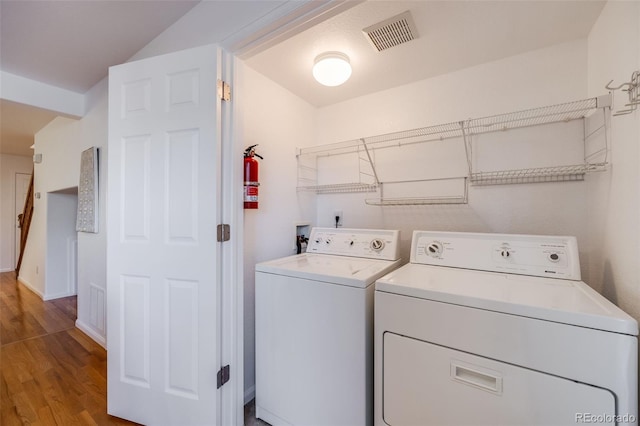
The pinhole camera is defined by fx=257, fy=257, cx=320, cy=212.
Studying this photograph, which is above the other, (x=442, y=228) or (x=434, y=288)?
(x=442, y=228)

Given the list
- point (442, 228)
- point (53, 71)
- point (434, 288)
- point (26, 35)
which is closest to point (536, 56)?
point (442, 228)

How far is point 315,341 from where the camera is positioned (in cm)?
129

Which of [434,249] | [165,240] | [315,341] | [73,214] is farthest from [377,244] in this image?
[73,214]

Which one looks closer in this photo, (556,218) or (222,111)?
(222,111)

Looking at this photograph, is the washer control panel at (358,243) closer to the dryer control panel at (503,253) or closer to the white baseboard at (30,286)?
the dryer control panel at (503,253)

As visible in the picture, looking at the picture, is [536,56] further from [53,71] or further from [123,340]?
[53,71]

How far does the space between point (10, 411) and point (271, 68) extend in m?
2.69

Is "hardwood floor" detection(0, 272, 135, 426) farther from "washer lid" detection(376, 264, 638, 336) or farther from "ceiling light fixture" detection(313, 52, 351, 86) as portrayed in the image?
"ceiling light fixture" detection(313, 52, 351, 86)

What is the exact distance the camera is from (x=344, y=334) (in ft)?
3.97

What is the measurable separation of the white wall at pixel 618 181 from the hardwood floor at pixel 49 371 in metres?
2.59

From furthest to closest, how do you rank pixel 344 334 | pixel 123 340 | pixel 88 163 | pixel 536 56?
pixel 88 163 → pixel 536 56 → pixel 123 340 → pixel 344 334

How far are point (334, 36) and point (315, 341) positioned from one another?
1694mm

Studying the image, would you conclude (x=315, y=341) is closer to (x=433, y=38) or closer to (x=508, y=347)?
(x=508, y=347)

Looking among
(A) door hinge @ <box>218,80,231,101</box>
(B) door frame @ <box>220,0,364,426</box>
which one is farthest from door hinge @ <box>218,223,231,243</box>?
(A) door hinge @ <box>218,80,231,101</box>
